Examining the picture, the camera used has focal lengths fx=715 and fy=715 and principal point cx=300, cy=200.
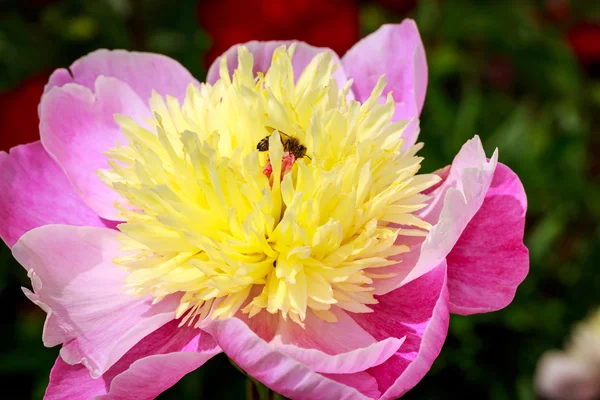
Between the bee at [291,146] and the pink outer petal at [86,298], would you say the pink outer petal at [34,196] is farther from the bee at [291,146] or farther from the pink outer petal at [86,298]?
the bee at [291,146]

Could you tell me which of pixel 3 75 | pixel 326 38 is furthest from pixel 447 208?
pixel 3 75

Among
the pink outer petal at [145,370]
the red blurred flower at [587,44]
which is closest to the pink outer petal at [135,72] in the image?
the pink outer petal at [145,370]

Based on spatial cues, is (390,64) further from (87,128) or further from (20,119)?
(20,119)

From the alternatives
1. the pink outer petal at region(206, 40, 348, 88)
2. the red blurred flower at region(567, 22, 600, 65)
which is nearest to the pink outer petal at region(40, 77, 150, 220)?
the pink outer petal at region(206, 40, 348, 88)

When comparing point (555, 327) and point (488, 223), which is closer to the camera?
point (488, 223)

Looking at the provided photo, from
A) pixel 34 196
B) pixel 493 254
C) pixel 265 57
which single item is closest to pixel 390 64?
pixel 265 57

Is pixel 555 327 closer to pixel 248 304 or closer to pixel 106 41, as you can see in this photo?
pixel 248 304
